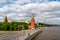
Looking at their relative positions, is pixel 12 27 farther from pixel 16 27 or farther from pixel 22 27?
pixel 22 27

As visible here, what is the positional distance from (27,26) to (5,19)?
2706 cm

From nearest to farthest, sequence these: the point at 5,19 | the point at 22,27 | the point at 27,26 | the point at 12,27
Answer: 1. the point at 12,27
2. the point at 22,27
3. the point at 27,26
4. the point at 5,19

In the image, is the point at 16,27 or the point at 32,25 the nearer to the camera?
the point at 16,27

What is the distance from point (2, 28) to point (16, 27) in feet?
22.1

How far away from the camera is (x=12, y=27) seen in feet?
298

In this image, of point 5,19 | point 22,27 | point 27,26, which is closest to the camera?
point 22,27

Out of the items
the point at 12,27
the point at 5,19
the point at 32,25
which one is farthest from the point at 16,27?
the point at 5,19

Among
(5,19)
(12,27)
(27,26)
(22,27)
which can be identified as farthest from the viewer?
(5,19)

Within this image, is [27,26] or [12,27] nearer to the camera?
[12,27]

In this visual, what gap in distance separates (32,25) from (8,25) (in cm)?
1532

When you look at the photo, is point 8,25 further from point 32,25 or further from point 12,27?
point 32,25

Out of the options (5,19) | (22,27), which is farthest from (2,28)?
(5,19)

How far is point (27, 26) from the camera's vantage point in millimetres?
108562

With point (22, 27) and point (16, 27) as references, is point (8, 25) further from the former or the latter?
point (22, 27)
